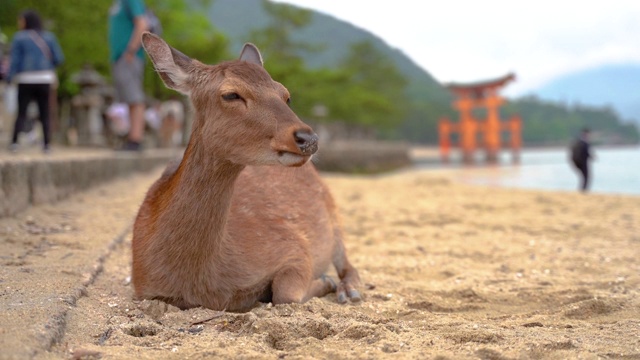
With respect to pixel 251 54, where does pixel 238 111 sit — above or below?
below

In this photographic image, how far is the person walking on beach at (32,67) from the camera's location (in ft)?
26.7

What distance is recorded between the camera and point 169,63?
3.06 meters

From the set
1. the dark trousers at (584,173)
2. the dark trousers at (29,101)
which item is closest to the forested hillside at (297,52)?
the dark trousers at (29,101)

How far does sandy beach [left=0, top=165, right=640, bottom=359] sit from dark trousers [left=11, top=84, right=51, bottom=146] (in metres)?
2.36

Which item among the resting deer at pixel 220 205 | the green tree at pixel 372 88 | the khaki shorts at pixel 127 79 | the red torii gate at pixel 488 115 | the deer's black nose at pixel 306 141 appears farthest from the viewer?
the green tree at pixel 372 88

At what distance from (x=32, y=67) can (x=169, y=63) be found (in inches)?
235

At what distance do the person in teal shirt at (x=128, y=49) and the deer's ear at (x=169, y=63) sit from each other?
496 cm

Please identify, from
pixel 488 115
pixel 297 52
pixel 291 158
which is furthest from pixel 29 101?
pixel 488 115

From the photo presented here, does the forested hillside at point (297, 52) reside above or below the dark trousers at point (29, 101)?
above

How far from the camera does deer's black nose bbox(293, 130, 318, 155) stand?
2.60 metres

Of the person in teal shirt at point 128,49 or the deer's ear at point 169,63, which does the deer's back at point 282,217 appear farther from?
the person in teal shirt at point 128,49

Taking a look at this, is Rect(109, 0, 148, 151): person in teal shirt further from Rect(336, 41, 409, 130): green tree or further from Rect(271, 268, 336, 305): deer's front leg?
Rect(336, 41, 409, 130): green tree

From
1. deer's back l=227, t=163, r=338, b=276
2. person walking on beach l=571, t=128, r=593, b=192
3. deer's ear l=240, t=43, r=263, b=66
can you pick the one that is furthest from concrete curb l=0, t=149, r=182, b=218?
person walking on beach l=571, t=128, r=593, b=192

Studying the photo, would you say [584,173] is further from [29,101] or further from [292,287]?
[292,287]
